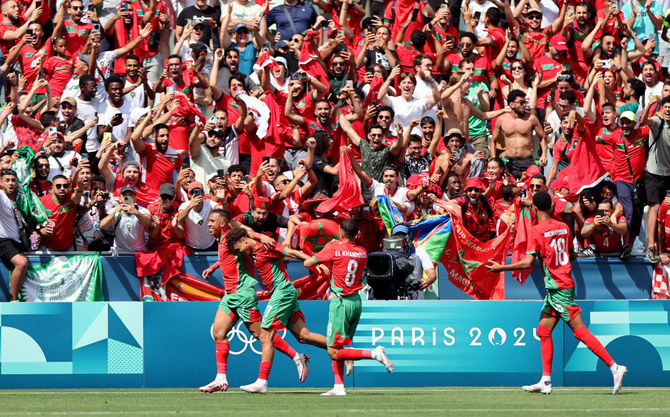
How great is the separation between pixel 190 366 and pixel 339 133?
5.10 meters

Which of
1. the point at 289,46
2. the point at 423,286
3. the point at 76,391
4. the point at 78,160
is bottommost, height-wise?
the point at 76,391

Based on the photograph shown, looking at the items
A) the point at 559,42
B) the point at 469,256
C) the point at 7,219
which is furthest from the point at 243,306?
the point at 559,42

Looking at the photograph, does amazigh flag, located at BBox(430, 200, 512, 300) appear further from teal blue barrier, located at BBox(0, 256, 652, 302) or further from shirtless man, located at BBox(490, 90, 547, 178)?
shirtless man, located at BBox(490, 90, 547, 178)

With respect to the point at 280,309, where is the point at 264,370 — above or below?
below

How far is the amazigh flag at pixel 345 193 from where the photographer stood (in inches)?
616

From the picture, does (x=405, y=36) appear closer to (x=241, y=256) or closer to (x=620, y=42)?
(x=620, y=42)

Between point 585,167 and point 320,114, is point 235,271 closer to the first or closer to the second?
point 320,114

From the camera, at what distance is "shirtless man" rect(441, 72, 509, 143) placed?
18516mm

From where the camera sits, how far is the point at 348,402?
11.6 metres

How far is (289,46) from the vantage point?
765 inches

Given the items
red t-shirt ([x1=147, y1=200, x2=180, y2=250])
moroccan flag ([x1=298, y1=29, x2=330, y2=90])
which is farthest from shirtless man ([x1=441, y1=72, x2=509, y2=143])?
red t-shirt ([x1=147, y1=200, x2=180, y2=250])

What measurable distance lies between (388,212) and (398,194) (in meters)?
0.65

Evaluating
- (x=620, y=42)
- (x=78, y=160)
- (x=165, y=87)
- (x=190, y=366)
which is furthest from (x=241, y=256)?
(x=620, y=42)

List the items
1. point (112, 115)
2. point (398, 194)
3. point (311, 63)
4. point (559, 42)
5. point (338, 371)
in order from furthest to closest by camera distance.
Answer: point (559, 42) → point (311, 63) → point (112, 115) → point (398, 194) → point (338, 371)
